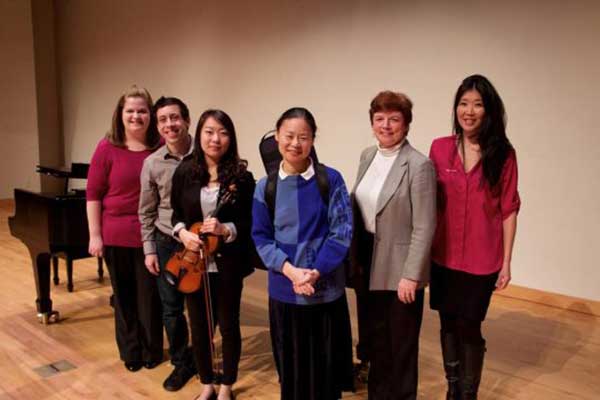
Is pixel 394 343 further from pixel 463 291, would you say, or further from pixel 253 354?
pixel 253 354

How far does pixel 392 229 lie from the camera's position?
1992 mm

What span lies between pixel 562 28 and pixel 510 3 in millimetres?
438

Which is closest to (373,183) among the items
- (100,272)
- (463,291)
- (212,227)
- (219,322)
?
(463,291)

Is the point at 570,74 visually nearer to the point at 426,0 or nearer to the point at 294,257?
the point at 426,0

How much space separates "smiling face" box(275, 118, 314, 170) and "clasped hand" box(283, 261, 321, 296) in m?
0.39

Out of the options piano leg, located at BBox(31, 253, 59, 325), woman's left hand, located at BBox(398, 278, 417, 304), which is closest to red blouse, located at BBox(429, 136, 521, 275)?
woman's left hand, located at BBox(398, 278, 417, 304)

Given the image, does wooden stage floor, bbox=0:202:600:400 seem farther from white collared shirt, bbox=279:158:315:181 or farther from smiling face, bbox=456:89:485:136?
smiling face, bbox=456:89:485:136

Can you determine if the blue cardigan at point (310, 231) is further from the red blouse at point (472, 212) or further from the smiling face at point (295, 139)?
the red blouse at point (472, 212)

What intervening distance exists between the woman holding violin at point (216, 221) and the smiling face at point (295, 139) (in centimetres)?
43

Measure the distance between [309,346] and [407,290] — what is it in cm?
43

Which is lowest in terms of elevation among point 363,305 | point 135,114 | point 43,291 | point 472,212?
point 43,291

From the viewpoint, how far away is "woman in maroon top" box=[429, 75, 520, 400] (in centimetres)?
199

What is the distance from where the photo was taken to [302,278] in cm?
182

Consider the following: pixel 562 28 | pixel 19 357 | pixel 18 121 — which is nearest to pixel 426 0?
pixel 562 28
